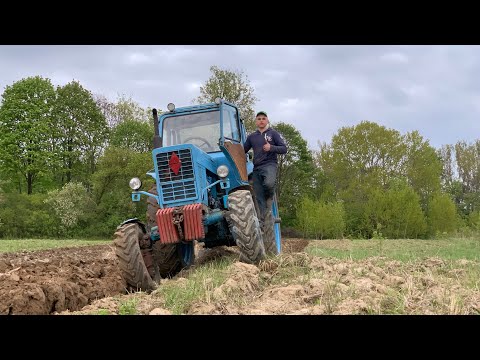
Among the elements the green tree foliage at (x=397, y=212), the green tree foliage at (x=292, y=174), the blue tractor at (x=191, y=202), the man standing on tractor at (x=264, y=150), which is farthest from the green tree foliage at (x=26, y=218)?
the man standing on tractor at (x=264, y=150)

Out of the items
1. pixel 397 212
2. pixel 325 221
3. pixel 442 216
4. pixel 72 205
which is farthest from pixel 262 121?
pixel 442 216

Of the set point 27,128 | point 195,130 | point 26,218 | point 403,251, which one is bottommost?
point 403,251

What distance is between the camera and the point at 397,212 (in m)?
31.9

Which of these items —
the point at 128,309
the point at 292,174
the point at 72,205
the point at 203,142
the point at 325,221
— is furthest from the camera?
the point at 292,174

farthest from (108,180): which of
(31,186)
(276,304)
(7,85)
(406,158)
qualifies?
(276,304)

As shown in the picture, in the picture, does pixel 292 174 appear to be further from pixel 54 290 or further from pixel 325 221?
pixel 54 290

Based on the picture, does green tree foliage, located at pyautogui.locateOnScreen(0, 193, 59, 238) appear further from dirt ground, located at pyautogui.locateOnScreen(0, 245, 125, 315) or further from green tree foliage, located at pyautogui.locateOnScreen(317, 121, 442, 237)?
dirt ground, located at pyautogui.locateOnScreen(0, 245, 125, 315)

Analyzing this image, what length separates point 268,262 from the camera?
25.5 feet

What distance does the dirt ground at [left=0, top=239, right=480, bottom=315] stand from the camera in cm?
482

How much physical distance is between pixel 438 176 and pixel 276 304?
33.4m

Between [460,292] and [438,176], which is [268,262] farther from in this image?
[438,176]

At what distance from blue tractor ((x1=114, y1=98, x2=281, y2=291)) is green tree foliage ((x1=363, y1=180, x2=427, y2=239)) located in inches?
941

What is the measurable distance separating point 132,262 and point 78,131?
1226 inches

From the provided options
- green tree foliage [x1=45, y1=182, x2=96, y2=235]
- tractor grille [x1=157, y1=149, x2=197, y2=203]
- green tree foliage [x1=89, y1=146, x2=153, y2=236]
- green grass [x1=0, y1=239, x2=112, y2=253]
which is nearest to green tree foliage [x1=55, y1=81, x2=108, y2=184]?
green tree foliage [x1=45, y1=182, x2=96, y2=235]
